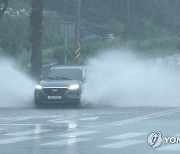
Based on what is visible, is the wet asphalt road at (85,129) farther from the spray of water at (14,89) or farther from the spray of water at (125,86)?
the spray of water at (14,89)

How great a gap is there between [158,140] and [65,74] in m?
14.2

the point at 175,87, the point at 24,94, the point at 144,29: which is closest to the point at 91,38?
the point at 144,29

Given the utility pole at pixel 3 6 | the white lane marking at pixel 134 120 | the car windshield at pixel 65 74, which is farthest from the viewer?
the utility pole at pixel 3 6

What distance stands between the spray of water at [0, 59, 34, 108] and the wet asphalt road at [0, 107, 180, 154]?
9.70 feet

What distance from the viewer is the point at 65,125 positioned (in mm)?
21969

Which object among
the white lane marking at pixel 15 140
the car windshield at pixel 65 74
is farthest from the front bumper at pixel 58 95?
the white lane marking at pixel 15 140

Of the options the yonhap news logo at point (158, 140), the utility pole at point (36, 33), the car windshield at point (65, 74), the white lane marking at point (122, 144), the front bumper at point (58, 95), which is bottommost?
the white lane marking at point (122, 144)

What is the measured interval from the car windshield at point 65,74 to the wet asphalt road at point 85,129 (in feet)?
6.63

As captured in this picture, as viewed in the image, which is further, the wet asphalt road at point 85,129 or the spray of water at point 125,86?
the spray of water at point 125,86

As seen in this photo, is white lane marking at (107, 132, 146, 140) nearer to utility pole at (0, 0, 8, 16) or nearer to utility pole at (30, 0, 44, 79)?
utility pole at (30, 0, 44, 79)

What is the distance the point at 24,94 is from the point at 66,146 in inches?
609

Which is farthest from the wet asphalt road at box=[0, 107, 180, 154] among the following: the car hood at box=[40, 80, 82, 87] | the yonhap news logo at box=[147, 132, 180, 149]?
the car hood at box=[40, 80, 82, 87]

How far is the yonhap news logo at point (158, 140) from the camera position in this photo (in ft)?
55.3

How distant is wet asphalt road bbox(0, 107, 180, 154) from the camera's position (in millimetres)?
16453
